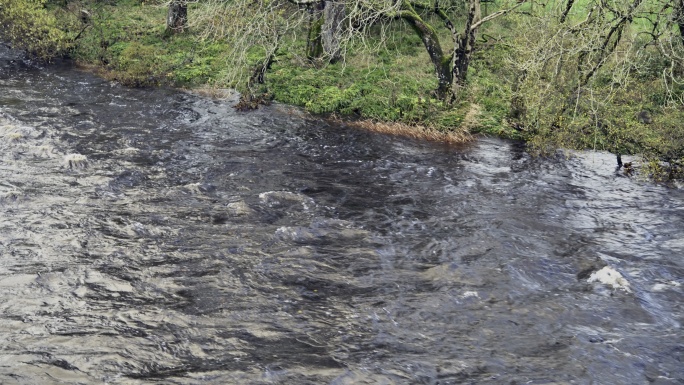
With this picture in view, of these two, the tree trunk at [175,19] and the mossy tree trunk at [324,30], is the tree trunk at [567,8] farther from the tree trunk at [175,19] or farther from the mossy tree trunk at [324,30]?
the tree trunk at [175,19]

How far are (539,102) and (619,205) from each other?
13.0 feet

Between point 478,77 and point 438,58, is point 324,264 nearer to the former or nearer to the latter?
point 438,58

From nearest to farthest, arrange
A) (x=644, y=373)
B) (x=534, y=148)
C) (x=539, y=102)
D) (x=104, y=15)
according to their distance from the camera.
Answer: (x=644, y=373) → (x=539, y=102) → (x=534, y=148) → (x=104, y=15)

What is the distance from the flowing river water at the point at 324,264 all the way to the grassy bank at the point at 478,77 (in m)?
1.40

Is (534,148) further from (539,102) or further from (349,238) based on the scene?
(349,238)

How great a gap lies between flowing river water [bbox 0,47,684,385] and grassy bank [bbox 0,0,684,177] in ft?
4.59

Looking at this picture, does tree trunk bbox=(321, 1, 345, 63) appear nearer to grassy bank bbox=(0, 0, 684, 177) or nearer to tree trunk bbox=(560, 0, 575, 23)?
grassy bank bbox=(0, 0, 684, 177)

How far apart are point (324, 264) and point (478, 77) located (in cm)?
1505

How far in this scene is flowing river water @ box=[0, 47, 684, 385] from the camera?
9047 mm

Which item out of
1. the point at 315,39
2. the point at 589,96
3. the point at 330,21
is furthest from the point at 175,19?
the point at 589,96

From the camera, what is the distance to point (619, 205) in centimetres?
1578

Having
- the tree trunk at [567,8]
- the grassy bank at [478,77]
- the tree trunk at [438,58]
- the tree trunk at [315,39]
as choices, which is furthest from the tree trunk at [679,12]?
the tree trunk at [315,39]

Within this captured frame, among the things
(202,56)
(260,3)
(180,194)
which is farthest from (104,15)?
(180,194)

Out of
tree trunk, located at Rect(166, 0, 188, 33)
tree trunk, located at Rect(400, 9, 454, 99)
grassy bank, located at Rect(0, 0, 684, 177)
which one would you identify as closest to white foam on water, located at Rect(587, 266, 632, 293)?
grassy bank, located at Rect(0, 0, 684, 177)
